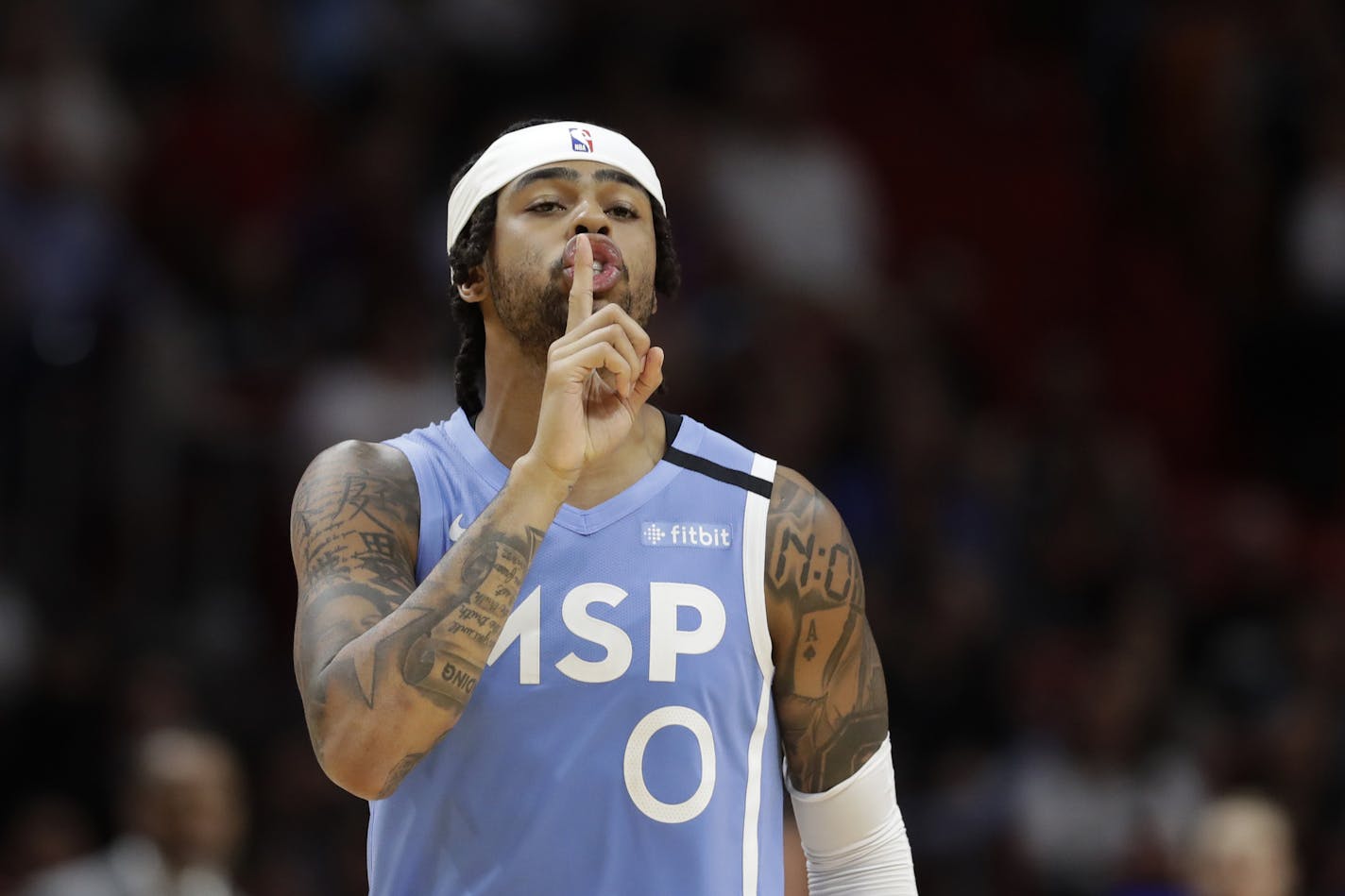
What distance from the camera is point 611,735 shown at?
363 centimetres

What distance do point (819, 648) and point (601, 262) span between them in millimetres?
821

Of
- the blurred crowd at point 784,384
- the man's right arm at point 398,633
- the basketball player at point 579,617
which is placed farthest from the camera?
the blurred crowd at point 784,384

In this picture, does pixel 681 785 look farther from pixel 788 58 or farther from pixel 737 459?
pixel 788 58

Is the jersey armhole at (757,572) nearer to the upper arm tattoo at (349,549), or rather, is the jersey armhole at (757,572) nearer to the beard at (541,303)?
the beard at (541,303)

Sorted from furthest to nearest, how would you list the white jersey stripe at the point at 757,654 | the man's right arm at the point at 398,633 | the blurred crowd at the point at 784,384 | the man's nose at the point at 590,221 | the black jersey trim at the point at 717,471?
the blurred crowd at the point at 784,384 < the black jersey trim at the point at 717,471 < the man's nose at the point at 590,221 < the white jersey stripe at the point at 757,654 < the man's right arm at the point at 398,633

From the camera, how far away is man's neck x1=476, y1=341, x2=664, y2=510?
3.90 meters

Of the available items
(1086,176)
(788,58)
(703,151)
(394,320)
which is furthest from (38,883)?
(1086,176)

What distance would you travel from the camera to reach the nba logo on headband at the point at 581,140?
13.0 ft

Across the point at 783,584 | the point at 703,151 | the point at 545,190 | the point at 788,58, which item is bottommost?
the point at 783,584

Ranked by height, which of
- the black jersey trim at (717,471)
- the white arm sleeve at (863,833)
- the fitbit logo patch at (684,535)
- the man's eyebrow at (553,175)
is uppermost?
the man's eyebrow at (553,175)

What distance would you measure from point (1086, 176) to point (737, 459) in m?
10.2

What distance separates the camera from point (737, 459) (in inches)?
158

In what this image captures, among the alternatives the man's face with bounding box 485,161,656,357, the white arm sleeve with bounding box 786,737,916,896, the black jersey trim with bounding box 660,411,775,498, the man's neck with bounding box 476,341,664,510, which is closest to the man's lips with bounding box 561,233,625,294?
the man's face with bounding box 485,161,656,357

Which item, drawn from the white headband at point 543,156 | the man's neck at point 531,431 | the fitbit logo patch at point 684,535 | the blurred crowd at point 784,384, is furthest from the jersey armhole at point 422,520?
the blurred crowd at point 784,384
